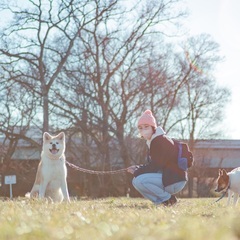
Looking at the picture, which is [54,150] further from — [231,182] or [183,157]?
[183,157]

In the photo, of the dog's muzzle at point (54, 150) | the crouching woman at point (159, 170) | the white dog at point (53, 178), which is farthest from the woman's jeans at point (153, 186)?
the dog's muzzle at point (54, 150)

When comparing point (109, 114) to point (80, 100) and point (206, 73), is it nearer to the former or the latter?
point (80, 100)

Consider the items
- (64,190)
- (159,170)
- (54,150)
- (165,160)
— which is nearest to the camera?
(165,160)

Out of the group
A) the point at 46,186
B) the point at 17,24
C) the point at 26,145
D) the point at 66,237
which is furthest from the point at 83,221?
the point at 26,145

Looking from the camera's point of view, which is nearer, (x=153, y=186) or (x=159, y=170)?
(x=153, y=186)

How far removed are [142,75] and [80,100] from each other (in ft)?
11.6

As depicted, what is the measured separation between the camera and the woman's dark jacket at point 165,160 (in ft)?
24.8

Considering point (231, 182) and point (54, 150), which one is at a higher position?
point (54, 150)

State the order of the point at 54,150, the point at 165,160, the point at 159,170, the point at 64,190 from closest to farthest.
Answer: the point at 165,160 → the point at 159,170 → the point at 64,190 → the point at 54,150

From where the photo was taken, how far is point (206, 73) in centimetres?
3169

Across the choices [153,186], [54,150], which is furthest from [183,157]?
[54,150]

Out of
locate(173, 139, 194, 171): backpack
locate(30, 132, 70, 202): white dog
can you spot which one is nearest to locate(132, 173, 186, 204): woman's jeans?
locate(173, 139, 194, 171): backpack

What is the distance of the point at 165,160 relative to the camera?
7570 mm

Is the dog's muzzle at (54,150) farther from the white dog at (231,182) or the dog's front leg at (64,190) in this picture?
the white dog at (231,182)
